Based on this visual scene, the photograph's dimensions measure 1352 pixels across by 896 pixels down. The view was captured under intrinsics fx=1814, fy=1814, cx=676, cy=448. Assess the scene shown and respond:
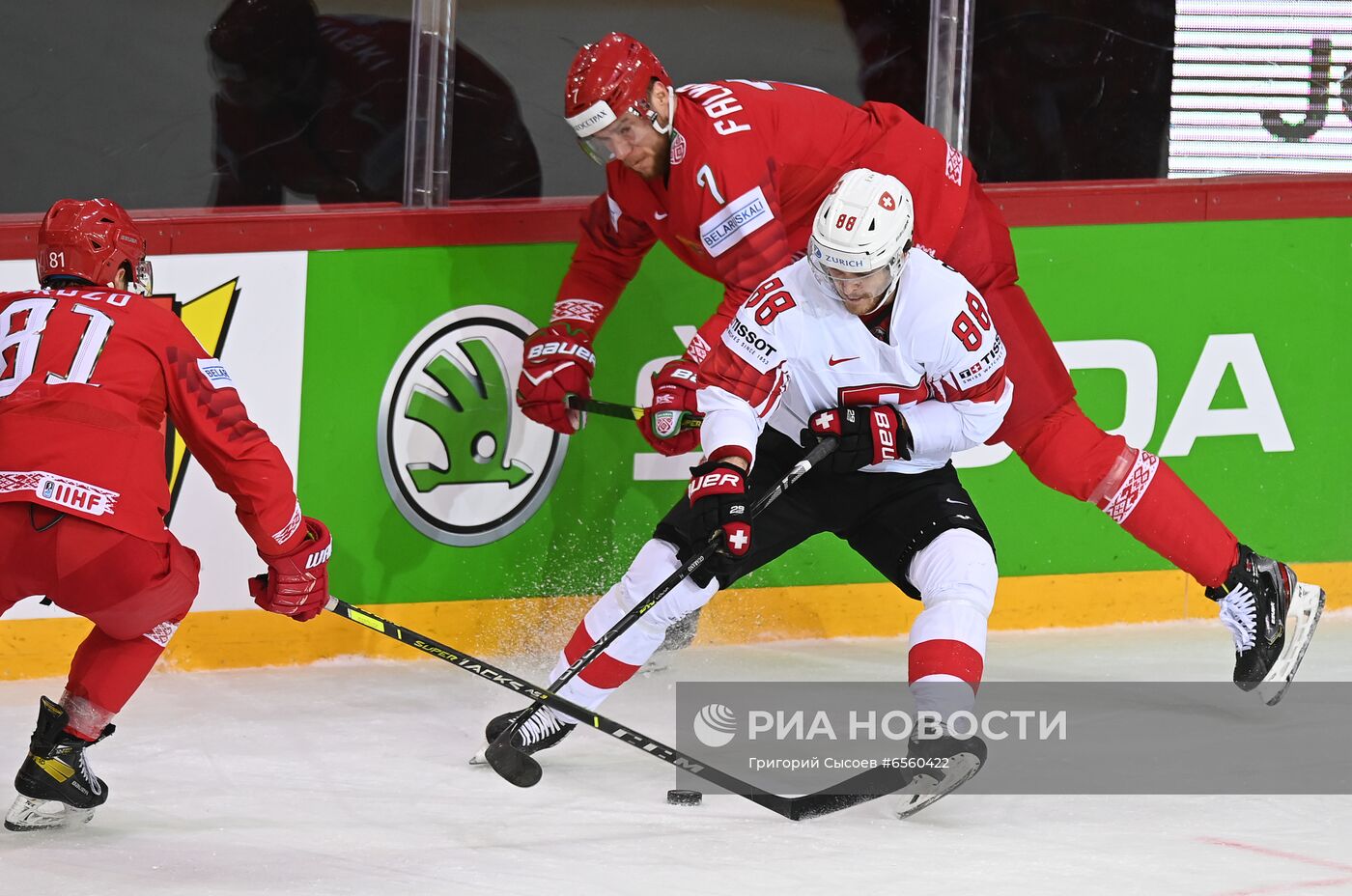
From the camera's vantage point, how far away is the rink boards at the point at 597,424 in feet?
13.7

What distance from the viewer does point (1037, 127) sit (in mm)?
4957

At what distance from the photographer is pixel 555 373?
421 cm

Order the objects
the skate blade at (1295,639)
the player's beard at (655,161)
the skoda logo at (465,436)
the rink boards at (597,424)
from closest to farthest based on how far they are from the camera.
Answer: the player's beard at (655,161) < the skate blade at (1295,639) < the rink boards at (597,424) < the skoda logo at (465,436)

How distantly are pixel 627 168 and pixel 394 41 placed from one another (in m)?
0.84

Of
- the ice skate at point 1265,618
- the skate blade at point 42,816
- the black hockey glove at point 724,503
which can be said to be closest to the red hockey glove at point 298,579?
the skate blade at point 42,816

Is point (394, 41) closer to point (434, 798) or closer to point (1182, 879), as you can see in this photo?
point (434, 798)

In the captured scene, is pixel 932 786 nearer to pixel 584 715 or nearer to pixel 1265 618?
pixel 584 715

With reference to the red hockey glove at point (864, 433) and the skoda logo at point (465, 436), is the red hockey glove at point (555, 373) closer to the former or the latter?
the skoda logo at point (465, 436)

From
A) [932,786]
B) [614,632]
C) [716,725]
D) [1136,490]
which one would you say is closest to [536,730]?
[614,632]

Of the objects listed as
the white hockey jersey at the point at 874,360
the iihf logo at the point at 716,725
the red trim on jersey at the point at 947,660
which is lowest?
the iihf logo at the point at 716,725

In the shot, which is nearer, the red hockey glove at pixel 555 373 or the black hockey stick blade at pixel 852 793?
the black hockey stick blade at pixel 852 793

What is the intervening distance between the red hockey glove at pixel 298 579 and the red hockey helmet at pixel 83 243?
1.85ft

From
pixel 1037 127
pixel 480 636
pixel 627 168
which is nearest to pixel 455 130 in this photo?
pixel 627 168

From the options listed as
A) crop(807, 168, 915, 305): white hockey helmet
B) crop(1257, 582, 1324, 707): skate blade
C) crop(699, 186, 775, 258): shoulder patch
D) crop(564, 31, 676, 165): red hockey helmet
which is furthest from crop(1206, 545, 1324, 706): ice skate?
crop(564, 31, 676, 165): red hockey helmet
